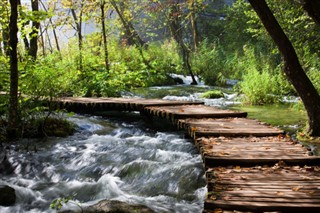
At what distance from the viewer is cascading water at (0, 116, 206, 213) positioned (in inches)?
181

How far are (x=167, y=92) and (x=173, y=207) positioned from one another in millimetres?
10941

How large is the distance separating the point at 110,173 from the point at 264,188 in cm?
296

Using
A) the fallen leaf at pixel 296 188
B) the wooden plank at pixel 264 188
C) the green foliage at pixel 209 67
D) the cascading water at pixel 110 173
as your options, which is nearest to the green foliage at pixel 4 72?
the cascading water at pixel 110 173

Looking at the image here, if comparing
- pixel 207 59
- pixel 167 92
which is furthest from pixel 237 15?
pixel 167 92

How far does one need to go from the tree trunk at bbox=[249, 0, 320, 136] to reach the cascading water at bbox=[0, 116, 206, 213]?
2278 mm

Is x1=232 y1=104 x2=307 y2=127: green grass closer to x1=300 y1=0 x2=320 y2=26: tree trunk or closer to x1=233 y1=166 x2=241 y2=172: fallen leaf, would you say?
x1=300 y1=0 x2=320 y2=26: tree trunk

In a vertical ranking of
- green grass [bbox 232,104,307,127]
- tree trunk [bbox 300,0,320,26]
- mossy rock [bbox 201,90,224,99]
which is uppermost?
tree trunk [bbox 300,0,320,26]

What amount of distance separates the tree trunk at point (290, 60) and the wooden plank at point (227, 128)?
1002 mm

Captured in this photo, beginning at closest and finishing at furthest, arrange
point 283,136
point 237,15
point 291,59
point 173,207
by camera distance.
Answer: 1. point 173,207
2. point 283,136
3. point 291,59
4. point 237,15

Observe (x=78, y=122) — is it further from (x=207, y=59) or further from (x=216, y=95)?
(x=207, y=59)

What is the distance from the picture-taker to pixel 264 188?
10.3 feet

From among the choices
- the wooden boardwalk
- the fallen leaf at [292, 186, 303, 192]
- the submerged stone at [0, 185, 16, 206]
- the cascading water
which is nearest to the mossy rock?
the cascading water

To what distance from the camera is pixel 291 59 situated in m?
6.25

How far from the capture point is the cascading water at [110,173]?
15.1 feet
